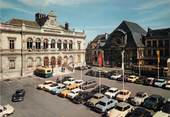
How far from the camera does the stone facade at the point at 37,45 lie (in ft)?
137

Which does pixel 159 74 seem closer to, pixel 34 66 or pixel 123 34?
pixel 123 34

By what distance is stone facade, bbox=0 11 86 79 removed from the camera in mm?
41750

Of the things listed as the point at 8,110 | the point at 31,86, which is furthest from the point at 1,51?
the point at 8,110

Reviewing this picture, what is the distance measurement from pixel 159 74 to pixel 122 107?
2456 centimetres

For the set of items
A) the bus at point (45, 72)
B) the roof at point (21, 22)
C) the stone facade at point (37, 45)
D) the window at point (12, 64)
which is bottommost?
the bus at point (45, 72)

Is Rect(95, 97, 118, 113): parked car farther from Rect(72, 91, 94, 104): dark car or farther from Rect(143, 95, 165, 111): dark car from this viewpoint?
Rect(143, 95, 165, 111): dark car

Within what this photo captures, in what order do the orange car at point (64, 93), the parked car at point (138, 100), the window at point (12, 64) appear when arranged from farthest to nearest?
the window at point (12, 64) < the orange car at point (64, 93) < the parked car at point (138, 100)

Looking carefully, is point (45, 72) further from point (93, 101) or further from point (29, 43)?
point (93, 101)

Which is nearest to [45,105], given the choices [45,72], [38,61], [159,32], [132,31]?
[45,72]

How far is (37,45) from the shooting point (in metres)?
48.3

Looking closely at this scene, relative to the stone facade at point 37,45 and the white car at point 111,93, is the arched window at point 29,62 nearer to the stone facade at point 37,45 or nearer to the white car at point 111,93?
the stone facade at point 37,45

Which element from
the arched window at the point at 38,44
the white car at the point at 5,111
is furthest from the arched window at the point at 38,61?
the white car at the point at 5,111

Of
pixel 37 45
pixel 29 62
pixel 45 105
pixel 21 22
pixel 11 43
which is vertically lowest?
pixel 45 105

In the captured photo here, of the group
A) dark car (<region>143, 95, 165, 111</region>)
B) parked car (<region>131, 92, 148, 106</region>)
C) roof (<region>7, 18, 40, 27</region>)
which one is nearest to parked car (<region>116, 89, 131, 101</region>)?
parked car (<region>131, 92, 148, 106</region>)
